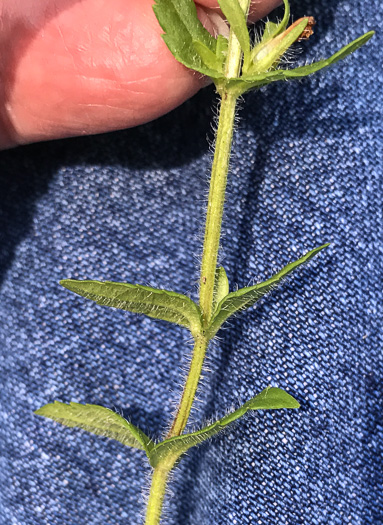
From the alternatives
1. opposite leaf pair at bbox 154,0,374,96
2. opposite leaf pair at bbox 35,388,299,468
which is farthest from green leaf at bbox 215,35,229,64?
opposite leaf pair at bbox 35,388,299,468

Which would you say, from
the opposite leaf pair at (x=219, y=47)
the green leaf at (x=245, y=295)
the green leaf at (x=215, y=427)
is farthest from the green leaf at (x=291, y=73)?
the green leaf at (x=215, y=427)

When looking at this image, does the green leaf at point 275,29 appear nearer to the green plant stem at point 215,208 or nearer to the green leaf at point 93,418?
the green plant stem at point 215,208

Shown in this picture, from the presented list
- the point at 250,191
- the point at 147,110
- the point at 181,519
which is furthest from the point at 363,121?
the point at 181,519

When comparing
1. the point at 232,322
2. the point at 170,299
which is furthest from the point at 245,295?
the point at 232,322

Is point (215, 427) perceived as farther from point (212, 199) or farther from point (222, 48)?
point (222, 48)

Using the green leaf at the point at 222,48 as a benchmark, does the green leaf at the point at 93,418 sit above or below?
below

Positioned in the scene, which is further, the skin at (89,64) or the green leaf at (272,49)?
the skin at (89,64)
